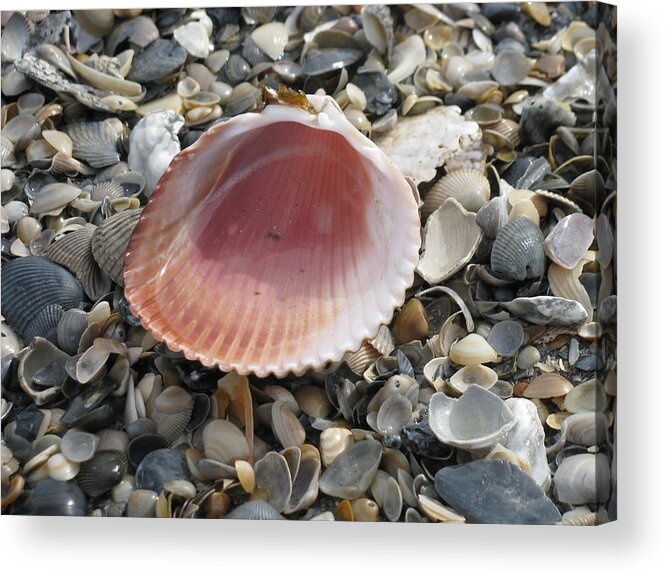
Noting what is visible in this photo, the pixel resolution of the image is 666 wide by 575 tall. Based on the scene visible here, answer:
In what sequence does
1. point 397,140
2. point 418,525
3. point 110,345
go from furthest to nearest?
1. point 397,140
2. point 110,345
3. point 418,525

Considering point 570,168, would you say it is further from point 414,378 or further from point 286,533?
point 286,533

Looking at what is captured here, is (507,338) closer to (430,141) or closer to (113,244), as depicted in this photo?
(430,141)

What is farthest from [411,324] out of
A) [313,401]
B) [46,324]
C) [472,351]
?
[46,324]

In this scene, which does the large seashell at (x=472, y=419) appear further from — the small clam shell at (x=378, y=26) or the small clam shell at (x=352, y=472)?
the small clam shell at (x=378, y=26)

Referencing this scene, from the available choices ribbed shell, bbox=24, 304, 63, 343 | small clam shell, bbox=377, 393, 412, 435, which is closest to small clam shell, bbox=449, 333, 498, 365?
small clam shell, bbox=377, 393, 412, 435

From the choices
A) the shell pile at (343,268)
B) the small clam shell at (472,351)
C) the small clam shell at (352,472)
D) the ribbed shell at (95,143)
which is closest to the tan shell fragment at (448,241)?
the shell pile at (343,268)

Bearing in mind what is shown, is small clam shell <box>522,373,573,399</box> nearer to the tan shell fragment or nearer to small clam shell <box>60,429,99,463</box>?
the tan shell fragment

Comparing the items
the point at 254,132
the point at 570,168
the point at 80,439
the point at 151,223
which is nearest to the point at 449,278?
the point at 570,168
